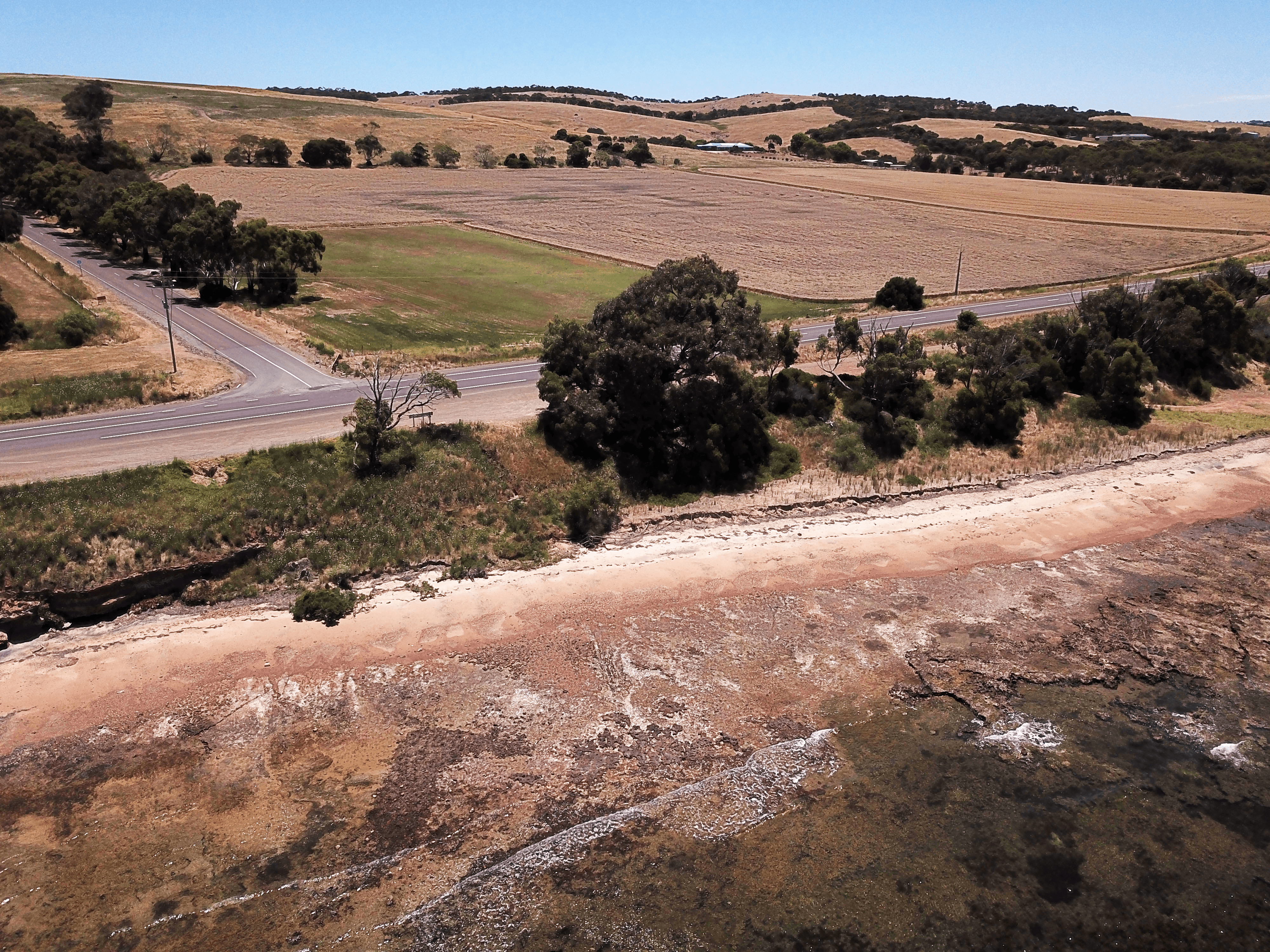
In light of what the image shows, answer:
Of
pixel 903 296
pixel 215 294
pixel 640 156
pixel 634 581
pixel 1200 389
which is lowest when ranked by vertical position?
pixel 634 581

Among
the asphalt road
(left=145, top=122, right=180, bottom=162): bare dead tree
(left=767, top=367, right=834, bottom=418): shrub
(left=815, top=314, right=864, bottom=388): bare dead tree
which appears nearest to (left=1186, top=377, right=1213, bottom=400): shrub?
the asphalt road

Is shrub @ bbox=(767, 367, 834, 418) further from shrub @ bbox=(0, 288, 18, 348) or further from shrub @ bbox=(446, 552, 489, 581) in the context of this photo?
shrub @ bbox=(0, 288, 18, 348)

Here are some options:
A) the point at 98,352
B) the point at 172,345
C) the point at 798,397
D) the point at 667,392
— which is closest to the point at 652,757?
the point at 667,392

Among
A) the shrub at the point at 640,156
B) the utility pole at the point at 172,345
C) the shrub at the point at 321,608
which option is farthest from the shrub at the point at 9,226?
the shrub at the point at 640,156

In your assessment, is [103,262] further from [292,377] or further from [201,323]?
[292,377]

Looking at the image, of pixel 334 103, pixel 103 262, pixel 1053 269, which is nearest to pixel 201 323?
pixel 103 262

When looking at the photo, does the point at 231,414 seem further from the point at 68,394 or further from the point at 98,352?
the point at 98,352
